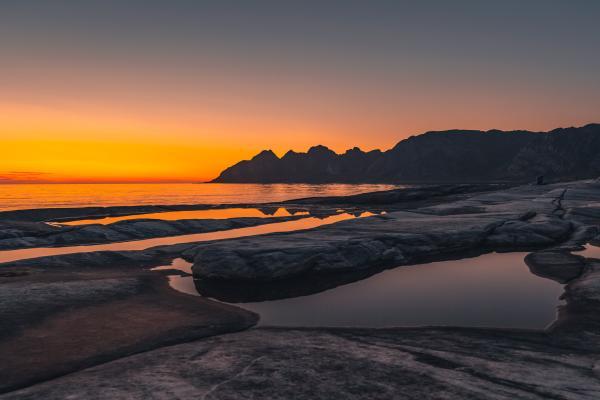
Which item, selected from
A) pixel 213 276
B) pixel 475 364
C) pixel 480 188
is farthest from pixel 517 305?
pixel 480 188

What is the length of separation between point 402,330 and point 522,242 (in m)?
18.2

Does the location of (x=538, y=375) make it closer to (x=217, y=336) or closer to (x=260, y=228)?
(x=217, y=336)

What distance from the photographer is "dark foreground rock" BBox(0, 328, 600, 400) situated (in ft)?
23.6

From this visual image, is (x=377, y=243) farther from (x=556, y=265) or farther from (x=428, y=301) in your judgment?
(x=556, y=265)

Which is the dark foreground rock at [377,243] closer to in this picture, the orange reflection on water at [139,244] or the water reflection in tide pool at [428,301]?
the water reflection in tide pool at [428,301]

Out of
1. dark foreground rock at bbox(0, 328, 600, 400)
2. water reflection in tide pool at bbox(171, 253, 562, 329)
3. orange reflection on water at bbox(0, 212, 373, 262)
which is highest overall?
dark foreground rock at bbox(0, 328, 600, 400)

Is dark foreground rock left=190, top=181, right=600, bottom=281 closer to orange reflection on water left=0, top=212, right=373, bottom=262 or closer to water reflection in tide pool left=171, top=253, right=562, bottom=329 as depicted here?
water reflection in tide pool left=171, top=253, right=562, bottom=329

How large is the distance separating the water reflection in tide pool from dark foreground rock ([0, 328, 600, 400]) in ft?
6.68

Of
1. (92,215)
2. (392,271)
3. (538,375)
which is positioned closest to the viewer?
(538,375)

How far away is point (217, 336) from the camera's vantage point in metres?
11.5

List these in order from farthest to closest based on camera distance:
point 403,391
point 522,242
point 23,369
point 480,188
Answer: point 480,188, point 522,242, point 23,369, point 403,391

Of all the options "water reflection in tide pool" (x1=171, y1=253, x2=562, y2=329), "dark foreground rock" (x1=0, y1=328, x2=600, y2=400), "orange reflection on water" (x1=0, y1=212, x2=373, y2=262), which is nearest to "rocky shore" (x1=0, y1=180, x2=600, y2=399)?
"dark foreground rock" (x1=0, y1=328, x2=600, y2=400)

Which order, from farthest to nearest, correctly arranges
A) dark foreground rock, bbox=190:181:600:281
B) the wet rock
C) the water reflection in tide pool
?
dark foreground rock, bbox=190:181:600:281
the wet rock
the water reflection in tide pool

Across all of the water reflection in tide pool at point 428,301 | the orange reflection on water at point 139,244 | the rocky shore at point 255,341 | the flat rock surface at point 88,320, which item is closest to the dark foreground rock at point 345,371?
the rocky shore at point 255,341
